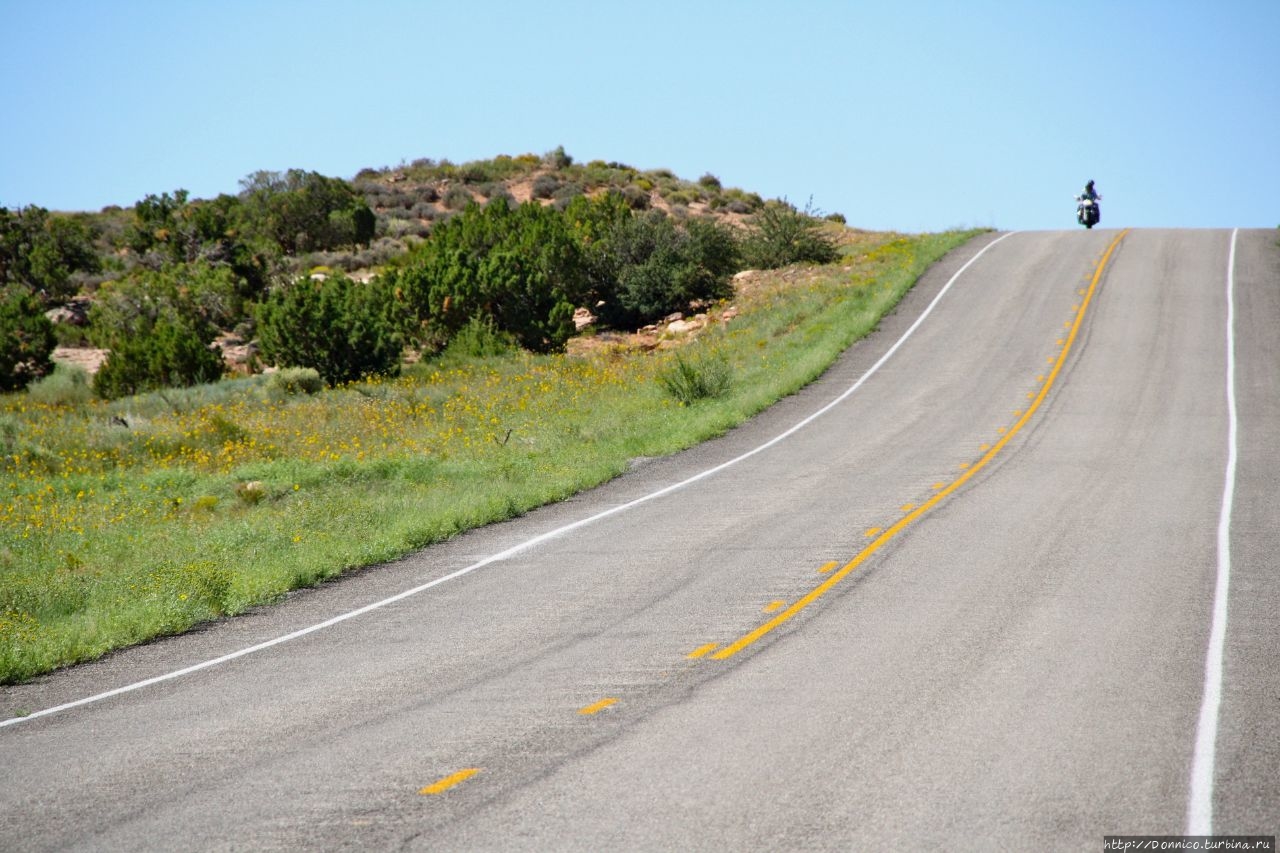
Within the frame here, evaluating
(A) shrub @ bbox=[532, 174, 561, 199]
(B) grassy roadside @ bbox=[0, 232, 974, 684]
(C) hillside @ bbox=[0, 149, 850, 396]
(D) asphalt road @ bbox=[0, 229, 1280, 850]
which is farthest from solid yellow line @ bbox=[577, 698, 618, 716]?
(A) shrub @ bbox=[532, 174, 561, 199]

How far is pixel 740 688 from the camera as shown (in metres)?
7.99

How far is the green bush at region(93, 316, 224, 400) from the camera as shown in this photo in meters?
35.0

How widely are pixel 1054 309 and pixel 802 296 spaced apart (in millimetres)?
9214

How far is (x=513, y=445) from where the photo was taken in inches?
869

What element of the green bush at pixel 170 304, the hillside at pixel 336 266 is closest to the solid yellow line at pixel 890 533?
the hillside at pixel 336 266

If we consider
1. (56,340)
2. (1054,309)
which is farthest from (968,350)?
(56,340)

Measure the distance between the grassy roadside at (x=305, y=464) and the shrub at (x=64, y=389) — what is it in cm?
143

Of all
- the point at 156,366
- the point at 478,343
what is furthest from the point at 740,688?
the point at 156,366

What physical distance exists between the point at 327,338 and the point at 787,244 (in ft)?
68.7

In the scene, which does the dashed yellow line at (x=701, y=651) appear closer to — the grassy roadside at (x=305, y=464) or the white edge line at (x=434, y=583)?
the white edge line at (x=434, y=583)

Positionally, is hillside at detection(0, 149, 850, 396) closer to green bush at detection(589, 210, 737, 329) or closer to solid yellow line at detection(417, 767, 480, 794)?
green bush at detection(589, 210, 737, 329)

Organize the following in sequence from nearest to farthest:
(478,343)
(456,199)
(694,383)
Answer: (694,383) → (478,343) → (456,199)

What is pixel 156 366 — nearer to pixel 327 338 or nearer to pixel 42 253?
pixel 327 338

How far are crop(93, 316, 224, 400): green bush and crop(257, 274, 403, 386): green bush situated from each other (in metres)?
2.14
